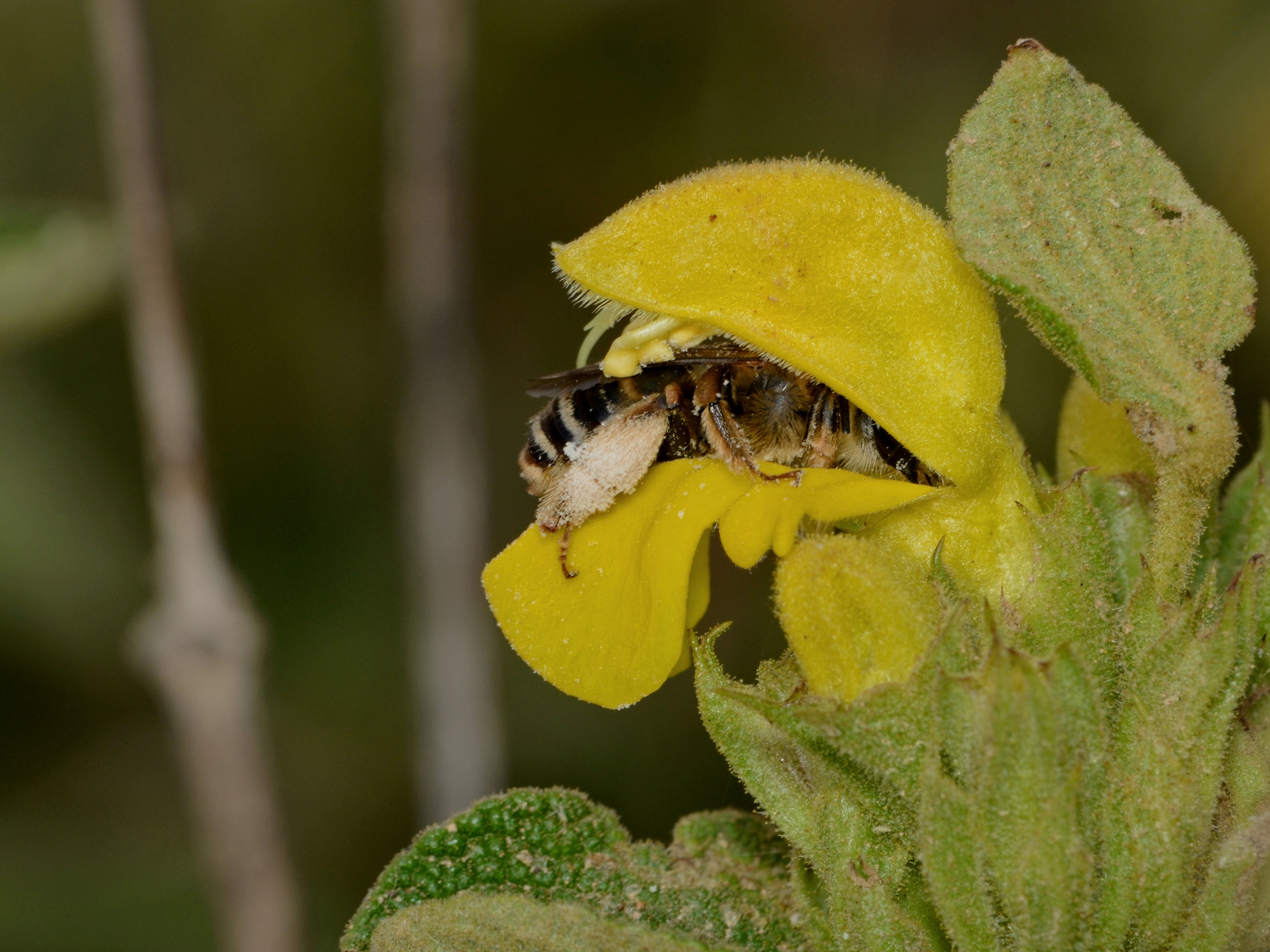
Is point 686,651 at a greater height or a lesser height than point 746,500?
lesser

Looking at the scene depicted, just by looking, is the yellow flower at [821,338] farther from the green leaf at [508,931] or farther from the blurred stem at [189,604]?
the blurred stem at [189,604]

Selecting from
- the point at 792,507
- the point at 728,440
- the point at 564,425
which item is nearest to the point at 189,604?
the point at 564,425

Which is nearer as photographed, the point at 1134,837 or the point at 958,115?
the point at 1134,837

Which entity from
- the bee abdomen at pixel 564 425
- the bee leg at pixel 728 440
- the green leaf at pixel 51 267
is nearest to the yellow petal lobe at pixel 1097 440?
the bee leg at pixel 728 440

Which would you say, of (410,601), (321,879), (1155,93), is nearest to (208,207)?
(410,601)

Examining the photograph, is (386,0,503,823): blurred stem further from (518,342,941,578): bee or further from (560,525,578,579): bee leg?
(560,525,578,579): bee leg

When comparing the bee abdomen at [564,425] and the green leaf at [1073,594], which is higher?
the bee abdomen at [564,425]

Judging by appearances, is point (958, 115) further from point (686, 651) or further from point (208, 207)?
point (686, 651)

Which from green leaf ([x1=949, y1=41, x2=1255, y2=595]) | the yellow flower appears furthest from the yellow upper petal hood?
green leaf ([x1=949, y1=41, x2=1255, y2=595])

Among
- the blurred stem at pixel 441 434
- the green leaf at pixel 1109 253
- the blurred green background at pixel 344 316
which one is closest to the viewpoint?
the green leaf at pixel 1109 253
